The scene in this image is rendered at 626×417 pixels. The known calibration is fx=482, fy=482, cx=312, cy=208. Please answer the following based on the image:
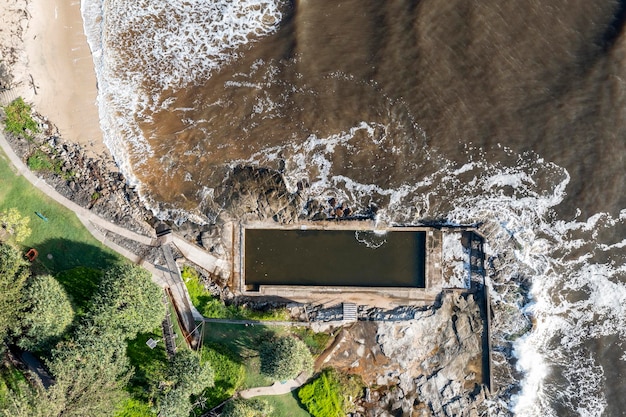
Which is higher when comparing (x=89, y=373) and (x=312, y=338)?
(x=312, y=338)

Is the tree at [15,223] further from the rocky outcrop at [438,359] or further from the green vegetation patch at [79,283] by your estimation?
the rocky outcrop at [438,359]

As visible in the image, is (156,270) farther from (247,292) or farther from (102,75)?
(102,75)

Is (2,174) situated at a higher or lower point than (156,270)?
higher

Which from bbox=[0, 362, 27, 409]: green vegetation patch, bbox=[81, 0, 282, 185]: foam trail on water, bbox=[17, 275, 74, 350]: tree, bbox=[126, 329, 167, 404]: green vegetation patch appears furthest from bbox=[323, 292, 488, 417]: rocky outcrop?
bbox=[81, 0, 282, 185]: foam trail on water

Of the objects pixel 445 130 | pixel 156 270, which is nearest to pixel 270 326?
pixel 156 270

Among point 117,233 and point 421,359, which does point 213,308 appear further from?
point 421,359

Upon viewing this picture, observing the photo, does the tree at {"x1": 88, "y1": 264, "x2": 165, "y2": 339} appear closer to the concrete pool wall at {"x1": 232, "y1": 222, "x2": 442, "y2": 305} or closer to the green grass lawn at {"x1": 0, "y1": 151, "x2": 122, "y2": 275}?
the green grass lawn at {"x1": 0, "y1": 151, "x2": 122, "y2": 275}

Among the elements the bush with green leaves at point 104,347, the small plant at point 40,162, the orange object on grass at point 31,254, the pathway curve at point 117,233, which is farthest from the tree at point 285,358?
the small plant at point 40,162

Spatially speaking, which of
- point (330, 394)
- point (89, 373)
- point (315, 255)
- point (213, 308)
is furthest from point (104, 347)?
point (330, 394)
